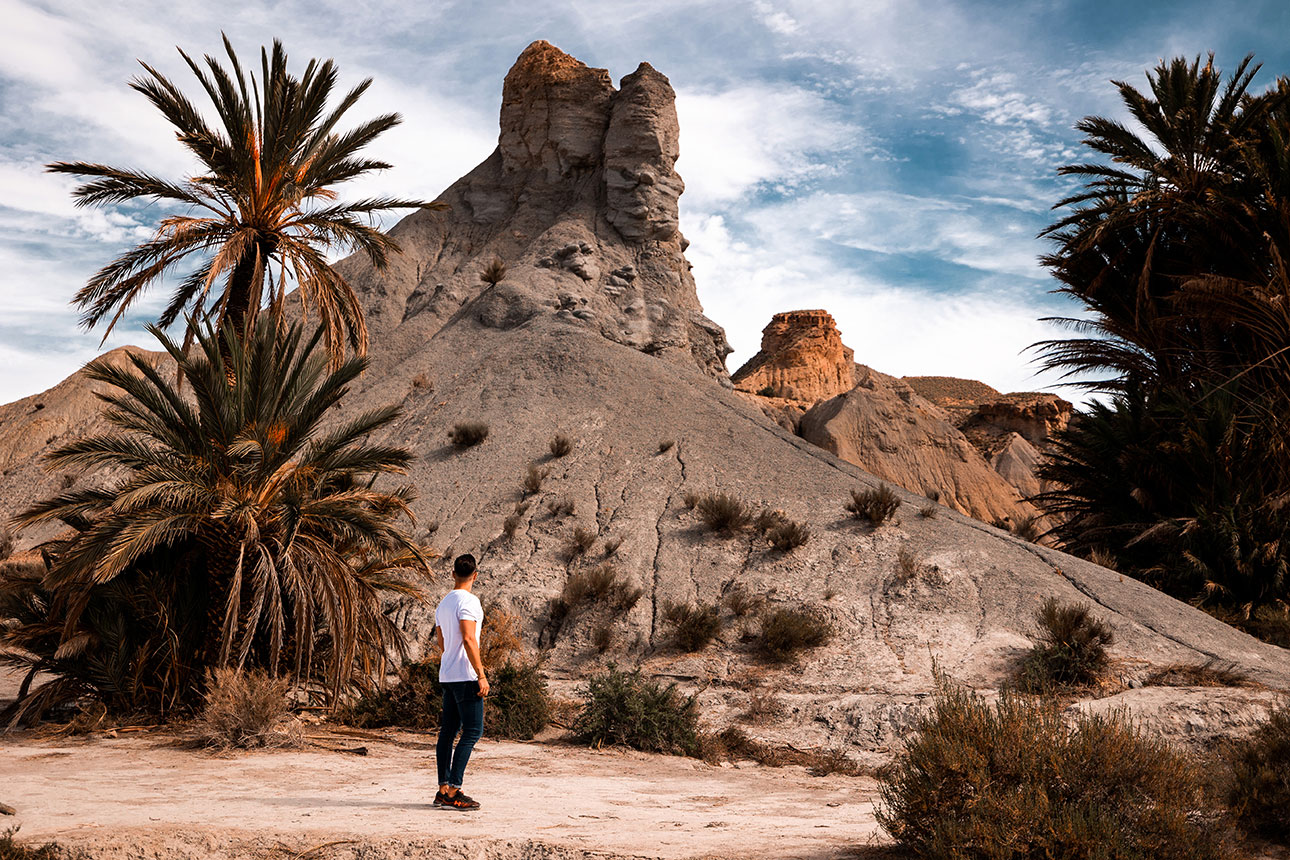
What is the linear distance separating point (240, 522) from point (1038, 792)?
390 inches

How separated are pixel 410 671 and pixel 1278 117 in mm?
25386

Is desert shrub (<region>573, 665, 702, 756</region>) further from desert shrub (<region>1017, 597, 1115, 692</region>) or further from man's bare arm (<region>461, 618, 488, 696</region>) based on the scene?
man's bare arm (<region>461, 618, 488, 696</region>)

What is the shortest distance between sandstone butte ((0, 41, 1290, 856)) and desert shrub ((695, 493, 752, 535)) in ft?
0.86

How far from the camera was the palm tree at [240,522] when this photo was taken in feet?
37.3

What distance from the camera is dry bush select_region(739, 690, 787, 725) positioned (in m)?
13.5

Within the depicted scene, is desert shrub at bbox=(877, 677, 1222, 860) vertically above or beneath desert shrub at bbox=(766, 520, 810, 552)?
beneath

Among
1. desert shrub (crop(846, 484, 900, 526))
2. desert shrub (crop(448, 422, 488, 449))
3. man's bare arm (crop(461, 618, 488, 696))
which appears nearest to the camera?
man's bare arm (crop(461, 618, 488, 696))

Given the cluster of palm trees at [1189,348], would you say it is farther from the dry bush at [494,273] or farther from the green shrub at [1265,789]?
the dry bush at [494,273]

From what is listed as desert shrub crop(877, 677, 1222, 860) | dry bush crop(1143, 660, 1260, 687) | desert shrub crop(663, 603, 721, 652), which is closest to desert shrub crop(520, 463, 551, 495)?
desert shrub crop(663, 603, 721, 652)

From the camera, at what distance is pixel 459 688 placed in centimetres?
712

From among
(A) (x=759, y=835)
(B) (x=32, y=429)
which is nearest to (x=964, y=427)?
(B) (x=32, y=429)

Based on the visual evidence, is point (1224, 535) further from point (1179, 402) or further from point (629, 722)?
point (629, 722)

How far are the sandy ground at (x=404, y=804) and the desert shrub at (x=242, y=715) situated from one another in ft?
0.91

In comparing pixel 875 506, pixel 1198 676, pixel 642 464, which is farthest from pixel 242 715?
pixel 1198 676
